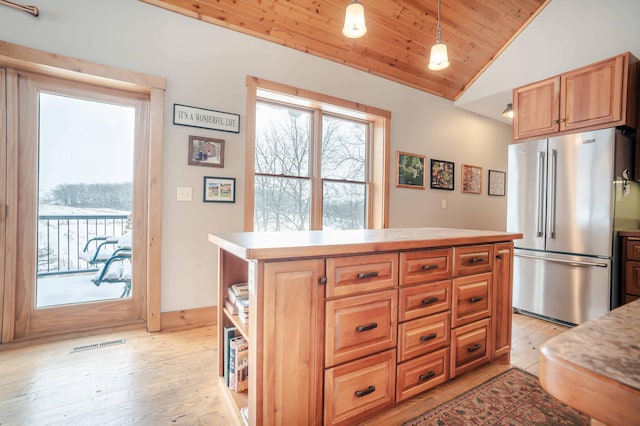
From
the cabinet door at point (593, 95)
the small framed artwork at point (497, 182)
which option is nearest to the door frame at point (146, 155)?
the cabinet door at point (593, 95)

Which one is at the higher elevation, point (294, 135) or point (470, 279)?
point (294, 135)

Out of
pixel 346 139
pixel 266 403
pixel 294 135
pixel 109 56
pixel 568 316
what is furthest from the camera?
pixel 346 139

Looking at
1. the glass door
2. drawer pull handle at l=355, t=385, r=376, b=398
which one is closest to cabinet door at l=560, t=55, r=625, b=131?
drawer pull handle at l=355, t=385, r=376, b=398

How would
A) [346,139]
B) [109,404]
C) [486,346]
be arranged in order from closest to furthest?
[109,404] → [486,346] → [346,139]

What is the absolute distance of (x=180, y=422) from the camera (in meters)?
1.46

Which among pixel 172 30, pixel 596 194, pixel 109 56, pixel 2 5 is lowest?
pixel 596 194

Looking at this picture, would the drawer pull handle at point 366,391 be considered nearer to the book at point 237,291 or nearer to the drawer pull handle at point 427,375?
the drawer pull handle at point 427,375

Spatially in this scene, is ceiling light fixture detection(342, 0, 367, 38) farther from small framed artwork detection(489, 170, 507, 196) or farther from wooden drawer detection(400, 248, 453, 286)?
small framed artwork detection(489, 170, 507, 196)

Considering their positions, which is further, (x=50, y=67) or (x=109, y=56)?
(x=109, y=56)

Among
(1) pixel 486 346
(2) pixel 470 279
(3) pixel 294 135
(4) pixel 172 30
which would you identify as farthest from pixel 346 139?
(1) pixel 486 346

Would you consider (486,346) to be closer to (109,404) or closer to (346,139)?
(109,404)

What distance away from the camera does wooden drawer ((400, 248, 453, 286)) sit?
1.51 metres

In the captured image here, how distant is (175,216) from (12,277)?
1201 mm

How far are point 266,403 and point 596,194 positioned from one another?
3.21m
